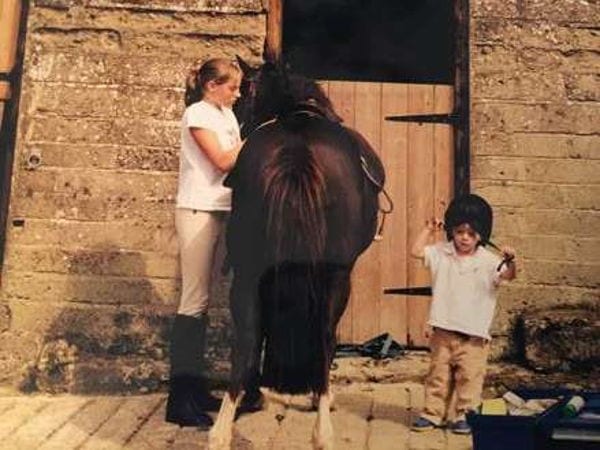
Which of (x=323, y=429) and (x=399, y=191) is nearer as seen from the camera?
(x=323, y=429)

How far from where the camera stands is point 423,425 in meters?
3.34

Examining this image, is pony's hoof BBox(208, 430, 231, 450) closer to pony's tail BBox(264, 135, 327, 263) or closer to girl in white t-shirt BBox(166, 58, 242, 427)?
girl in white t-shirt BBox(166, 58, 242, 427)

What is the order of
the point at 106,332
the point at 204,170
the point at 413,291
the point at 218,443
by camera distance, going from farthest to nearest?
the point at 413,291, the point at 106,332, the point at 204,170, the point at 218,443

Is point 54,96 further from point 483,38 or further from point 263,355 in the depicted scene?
point 483,38

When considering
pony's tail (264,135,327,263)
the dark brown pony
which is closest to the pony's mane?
the dark brown pony

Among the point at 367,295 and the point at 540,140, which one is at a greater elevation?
the point at 540,140

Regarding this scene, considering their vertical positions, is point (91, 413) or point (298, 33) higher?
point (298, 33)

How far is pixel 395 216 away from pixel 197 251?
178 centimetres

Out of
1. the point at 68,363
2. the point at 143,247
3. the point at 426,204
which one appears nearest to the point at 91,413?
the point at 68,363

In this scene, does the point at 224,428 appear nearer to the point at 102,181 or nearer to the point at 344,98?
the point at 102,181

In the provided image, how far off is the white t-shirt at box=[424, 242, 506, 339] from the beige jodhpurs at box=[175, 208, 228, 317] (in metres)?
1.21

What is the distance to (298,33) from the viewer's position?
564 cm

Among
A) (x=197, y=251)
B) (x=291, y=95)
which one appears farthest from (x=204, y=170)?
(x=291, y=95)

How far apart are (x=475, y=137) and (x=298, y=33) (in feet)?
6.60
